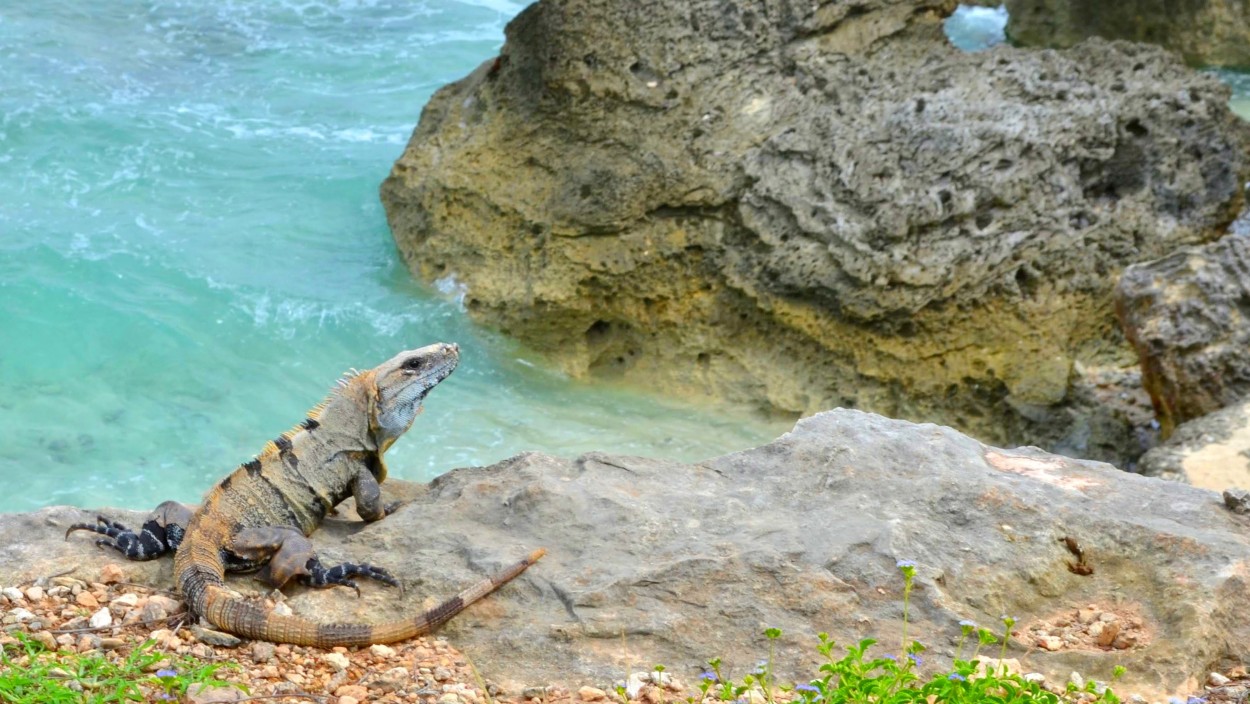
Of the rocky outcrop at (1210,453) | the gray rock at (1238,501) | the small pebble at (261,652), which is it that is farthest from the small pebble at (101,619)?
the rocky outcrop at (1210,453)

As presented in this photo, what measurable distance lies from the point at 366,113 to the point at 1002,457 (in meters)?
10.6

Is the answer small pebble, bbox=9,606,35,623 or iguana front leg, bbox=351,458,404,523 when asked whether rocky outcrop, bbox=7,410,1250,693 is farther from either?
small pebble, bbox=9,606,35,623

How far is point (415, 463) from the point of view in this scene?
338 inches

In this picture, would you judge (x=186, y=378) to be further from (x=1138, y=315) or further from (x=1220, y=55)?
(x=1220, y=55)

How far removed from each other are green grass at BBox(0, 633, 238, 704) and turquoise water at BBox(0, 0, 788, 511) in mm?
4532

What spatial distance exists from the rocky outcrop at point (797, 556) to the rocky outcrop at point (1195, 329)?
295 cm

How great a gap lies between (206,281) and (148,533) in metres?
6.26

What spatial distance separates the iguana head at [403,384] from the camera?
5.28 metres

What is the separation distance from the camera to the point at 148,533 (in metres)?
4.60

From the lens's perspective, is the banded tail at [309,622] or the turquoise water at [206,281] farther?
the turquoise water at [206,281]

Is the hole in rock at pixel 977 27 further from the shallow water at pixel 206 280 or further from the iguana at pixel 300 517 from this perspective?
the iguana at pixel 300 517

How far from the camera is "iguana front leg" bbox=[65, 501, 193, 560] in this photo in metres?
4.55

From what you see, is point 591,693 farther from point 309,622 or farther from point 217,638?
point 217,638

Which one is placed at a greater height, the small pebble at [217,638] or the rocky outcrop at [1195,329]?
the rocky outcrop at [1195,329]
